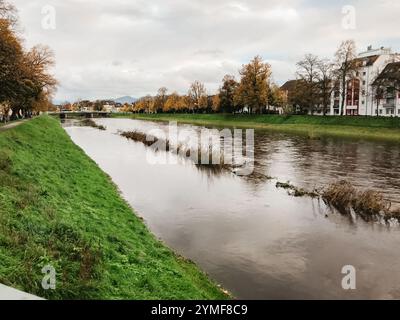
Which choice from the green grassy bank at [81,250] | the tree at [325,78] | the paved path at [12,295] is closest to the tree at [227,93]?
the tree at [325,78]

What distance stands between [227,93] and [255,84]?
1655cm

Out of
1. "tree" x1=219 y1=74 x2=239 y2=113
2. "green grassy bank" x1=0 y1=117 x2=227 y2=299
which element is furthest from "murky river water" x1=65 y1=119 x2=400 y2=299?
"tree" x1=219 y1=74 x2=239 y2=113

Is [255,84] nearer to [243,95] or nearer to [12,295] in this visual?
[243,95]

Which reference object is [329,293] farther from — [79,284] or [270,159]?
[270,159]

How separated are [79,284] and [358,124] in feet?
208

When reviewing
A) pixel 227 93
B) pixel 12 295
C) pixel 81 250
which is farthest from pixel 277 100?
pixel 12 295

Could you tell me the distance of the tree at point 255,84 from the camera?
89750mm

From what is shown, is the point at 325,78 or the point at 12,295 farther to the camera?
the point at 325,78

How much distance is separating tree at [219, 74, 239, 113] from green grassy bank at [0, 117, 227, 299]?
91.7 m

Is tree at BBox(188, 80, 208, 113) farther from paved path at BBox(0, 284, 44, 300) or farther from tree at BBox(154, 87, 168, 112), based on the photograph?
paved path at BBox(0, 284, 44, 300)

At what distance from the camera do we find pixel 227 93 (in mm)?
106250

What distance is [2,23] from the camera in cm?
3391

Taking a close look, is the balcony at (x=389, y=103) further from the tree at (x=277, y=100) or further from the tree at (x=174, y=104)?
the tree at (x=174, y=104)

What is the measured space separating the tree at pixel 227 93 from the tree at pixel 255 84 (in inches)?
522
